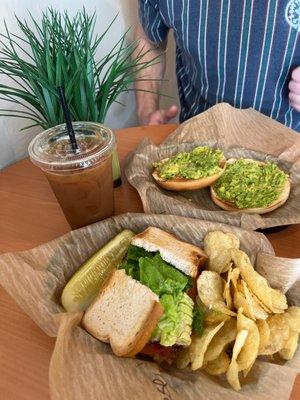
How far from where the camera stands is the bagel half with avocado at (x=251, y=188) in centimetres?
116

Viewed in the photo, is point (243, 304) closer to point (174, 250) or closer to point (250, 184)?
point (174, 250)

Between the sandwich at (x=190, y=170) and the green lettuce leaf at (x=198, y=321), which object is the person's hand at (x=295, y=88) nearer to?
the sandwich at (x=190, y=170)

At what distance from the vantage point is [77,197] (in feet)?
3.48

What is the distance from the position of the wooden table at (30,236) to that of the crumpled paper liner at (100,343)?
71 mm

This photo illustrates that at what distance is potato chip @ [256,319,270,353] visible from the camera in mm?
765

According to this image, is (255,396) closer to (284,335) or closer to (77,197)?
Result: (284,335)

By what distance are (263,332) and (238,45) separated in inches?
50.1

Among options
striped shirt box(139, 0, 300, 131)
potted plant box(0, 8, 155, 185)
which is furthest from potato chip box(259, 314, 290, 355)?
striped shirt box(139, 0, 300, 131)

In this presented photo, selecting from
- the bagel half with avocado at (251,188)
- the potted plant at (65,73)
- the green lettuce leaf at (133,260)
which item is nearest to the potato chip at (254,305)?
the green lettuce leaf at (133,260)

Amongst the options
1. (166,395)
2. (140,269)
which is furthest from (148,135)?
(166,395)

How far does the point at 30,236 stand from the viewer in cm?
118

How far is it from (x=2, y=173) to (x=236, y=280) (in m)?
1.03

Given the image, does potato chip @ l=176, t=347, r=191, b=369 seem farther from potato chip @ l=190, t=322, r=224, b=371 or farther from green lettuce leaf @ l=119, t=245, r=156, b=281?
green lettuce leaf @ l=119, t=245, r=156, b=281

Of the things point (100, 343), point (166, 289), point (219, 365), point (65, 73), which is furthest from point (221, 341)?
point (65, 73)
